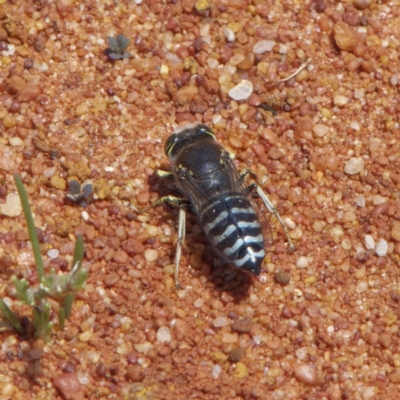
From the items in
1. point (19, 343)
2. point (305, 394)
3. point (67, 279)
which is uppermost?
point (67, 279)

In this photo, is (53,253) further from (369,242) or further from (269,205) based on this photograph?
(369,242)

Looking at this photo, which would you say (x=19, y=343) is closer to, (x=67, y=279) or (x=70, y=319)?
(x=70, y=319)

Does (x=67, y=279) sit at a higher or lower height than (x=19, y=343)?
higher

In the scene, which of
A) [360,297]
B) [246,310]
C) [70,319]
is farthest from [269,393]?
[70,319]

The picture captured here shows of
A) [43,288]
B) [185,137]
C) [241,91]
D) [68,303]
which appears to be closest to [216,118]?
[241,91]

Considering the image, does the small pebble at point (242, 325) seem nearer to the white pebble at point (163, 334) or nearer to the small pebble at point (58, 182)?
the white pebble at point (163, 334)

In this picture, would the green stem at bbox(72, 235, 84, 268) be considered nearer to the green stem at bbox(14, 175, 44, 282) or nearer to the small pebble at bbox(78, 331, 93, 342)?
the green stem at bbox(14, 175, 44, 282)
